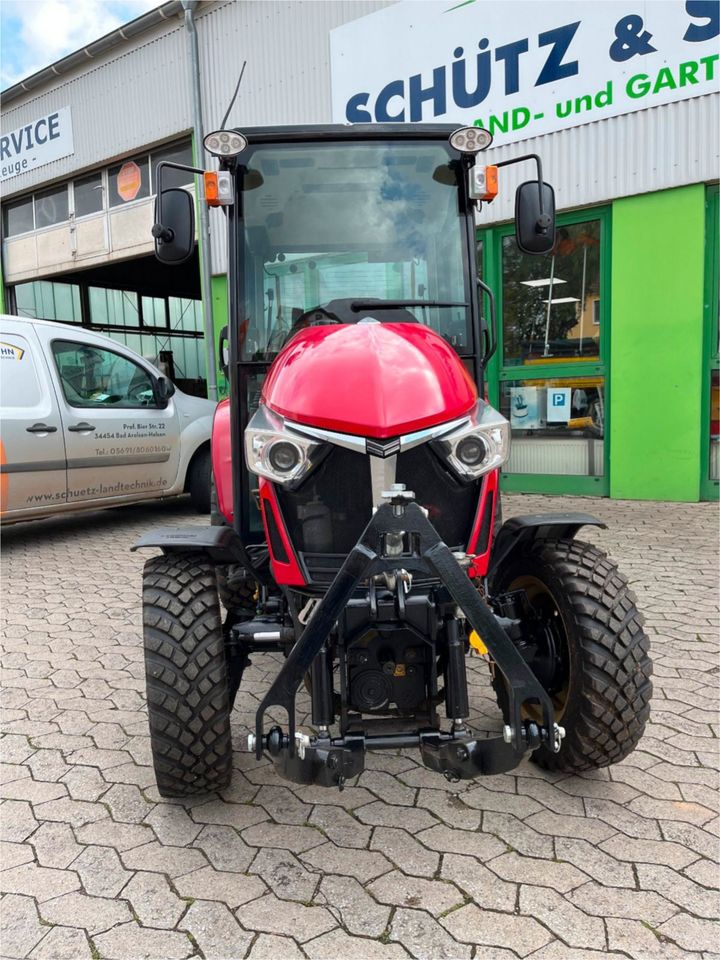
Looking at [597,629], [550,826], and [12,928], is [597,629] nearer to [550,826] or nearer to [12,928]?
[550,826]

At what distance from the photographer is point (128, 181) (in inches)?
477

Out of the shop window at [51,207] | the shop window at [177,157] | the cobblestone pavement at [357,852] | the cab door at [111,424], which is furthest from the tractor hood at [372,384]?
the shop window at [51,207]

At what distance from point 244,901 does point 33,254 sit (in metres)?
14.7

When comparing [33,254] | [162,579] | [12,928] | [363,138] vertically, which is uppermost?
[33,254]

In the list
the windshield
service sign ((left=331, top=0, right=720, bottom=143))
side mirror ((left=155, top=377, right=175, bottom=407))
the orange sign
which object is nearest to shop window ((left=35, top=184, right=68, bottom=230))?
the orange sign

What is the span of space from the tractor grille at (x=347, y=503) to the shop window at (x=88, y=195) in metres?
12.3

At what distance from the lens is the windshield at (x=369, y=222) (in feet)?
9.74

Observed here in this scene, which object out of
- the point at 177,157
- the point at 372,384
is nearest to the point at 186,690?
the point at 372,384

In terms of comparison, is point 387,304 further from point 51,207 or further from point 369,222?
point 51,207

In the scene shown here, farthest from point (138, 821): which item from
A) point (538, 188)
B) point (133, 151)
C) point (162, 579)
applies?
point (133, 151)

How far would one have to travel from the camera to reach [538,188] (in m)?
3.09

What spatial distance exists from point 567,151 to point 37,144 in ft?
34.0

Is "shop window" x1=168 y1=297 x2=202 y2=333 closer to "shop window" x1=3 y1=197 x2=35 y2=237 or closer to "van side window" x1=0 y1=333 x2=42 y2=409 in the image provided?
"shop window" x1=3 y1=197 x2=35 y2=237

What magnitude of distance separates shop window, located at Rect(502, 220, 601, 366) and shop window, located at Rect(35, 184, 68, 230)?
8.92 metres
